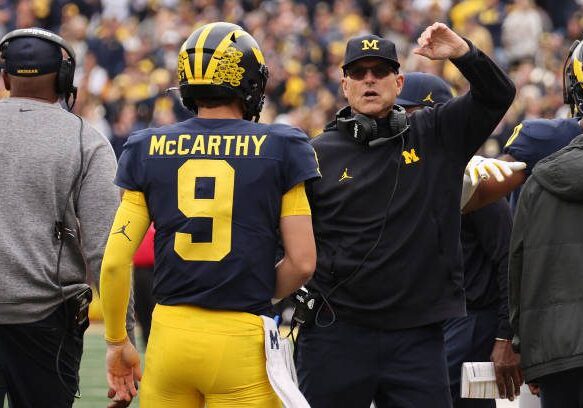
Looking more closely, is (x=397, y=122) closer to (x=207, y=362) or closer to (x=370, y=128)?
(x=370, y=128)

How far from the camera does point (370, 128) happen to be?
5.00m

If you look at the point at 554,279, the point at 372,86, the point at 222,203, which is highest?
the point at 372,86

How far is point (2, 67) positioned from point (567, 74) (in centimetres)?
212

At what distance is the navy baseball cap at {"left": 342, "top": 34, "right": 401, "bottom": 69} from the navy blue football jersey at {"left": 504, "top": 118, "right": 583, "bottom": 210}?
2.11 ft

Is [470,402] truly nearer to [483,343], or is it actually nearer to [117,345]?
[483,343]

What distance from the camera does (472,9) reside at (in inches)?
717

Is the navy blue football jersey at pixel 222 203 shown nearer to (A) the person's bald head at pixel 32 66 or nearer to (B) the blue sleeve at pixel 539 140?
(A) the person's bald head at pixel 32 66

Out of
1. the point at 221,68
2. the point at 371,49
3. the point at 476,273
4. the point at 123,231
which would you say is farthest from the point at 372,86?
the point at 123,231

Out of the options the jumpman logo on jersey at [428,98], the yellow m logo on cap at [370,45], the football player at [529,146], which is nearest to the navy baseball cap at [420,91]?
the jumpman logo on jersey at [428,98]

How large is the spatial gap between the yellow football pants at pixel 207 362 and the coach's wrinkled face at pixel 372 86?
1171 millimetres

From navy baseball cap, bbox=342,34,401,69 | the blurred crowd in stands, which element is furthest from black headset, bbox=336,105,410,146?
the blurred crowd in stands

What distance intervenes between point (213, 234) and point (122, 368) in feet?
1.99

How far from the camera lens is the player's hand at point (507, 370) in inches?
207

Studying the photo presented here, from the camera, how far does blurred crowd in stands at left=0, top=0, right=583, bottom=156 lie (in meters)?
17.2
